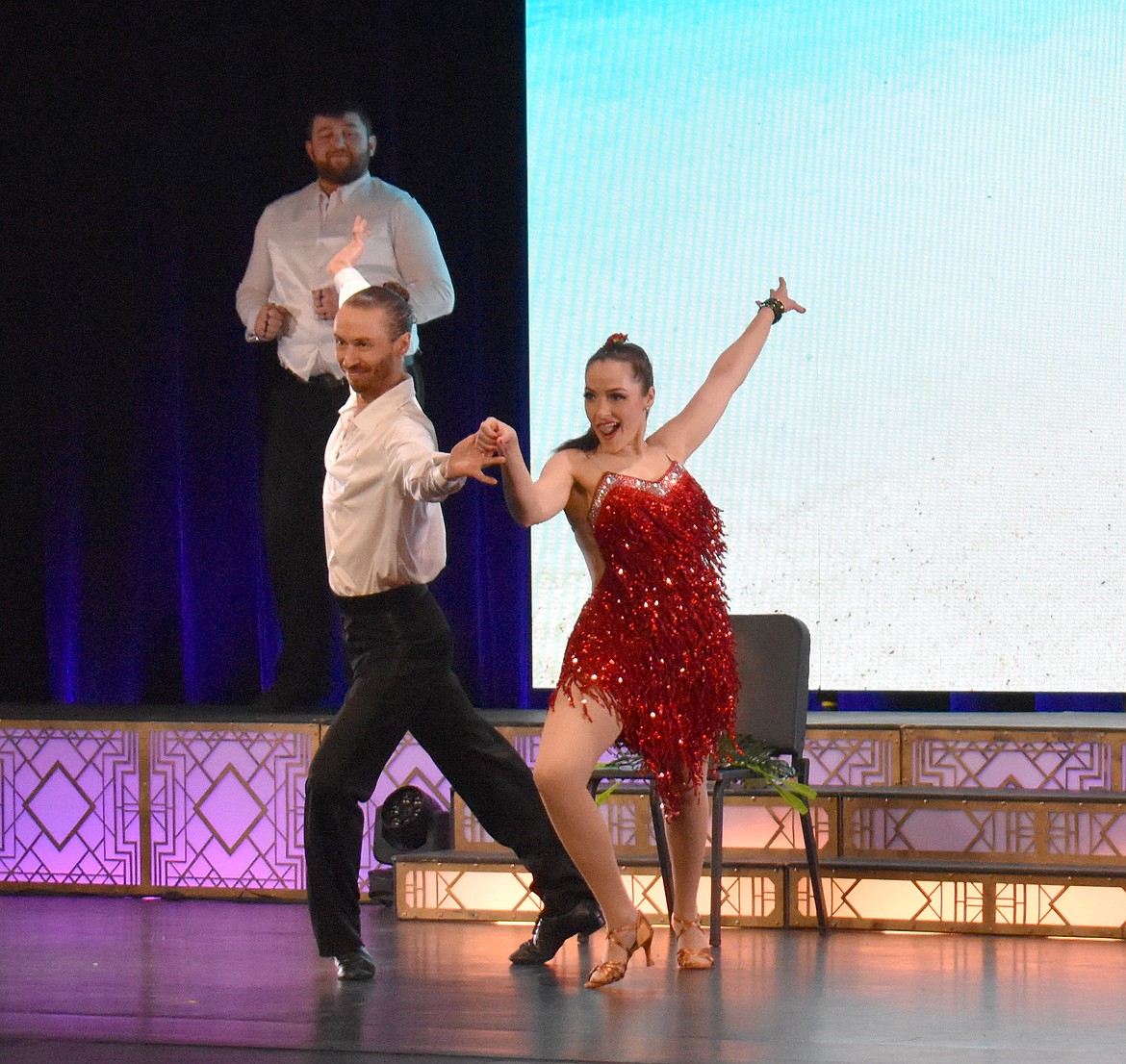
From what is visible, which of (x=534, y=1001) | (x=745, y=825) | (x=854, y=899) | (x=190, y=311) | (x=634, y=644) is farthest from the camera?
(x=190, y=311)

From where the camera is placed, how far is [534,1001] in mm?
3453

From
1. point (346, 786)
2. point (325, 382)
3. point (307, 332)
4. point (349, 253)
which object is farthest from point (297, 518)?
point (346, 786)

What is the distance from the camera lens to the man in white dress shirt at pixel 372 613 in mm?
3629

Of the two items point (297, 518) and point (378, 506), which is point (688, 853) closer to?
point (378, 506)

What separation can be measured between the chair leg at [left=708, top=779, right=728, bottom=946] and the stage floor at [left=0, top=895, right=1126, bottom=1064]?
0.19 feet

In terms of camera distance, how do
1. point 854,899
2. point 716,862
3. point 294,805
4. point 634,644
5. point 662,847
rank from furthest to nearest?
1. point 294,805
2. point 854,899
3. point 662,847
4. point 716,862
5. point 634,644

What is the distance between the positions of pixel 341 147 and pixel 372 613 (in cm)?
223

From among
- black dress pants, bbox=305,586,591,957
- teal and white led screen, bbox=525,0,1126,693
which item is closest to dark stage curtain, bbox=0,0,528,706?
teal and white led screen, bbox=525,0,1126,693

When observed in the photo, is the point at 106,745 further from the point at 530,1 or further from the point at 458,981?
the point at 530,1

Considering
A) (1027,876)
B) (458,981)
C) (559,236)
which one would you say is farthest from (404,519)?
(559,236)

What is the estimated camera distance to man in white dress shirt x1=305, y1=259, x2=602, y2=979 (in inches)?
143

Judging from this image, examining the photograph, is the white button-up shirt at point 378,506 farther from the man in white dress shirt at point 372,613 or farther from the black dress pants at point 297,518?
the black dress pants at point 297,518

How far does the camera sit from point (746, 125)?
18.1ft

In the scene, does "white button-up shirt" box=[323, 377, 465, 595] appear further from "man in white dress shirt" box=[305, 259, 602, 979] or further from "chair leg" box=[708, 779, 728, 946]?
"chair leg" box=[708, 779, 728, 946]
